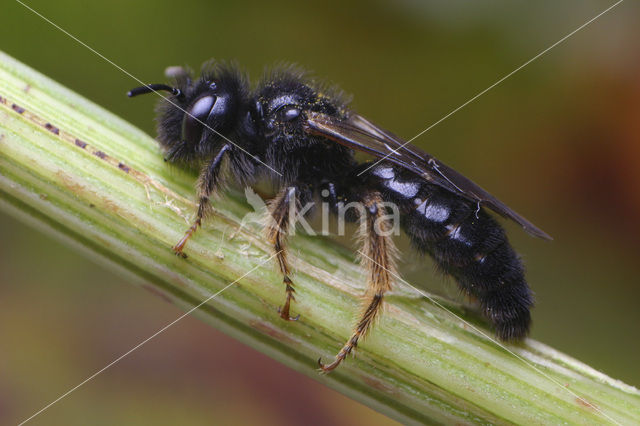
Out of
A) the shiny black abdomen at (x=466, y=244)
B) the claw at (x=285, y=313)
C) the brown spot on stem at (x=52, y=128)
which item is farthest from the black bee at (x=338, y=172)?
the brown spot on stem at (x=52, y=128)

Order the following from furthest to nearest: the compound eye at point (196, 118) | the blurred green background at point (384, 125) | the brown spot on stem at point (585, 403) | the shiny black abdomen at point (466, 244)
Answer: the blurred green background at point (384, 125) < the compound eye at point (196, 118) < the shiny black abdomen at point (466, 244) < the brown spot on stem at point (585, 403)

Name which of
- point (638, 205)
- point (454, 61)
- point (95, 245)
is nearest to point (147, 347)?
point (95, 245)

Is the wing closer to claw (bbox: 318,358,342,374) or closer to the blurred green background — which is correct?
the blurred green background

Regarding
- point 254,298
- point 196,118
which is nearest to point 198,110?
point 196,118

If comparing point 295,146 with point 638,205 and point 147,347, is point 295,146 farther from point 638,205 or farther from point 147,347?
point 638,205

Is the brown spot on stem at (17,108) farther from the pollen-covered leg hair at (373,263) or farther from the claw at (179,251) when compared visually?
the pollen-covered leg hair at (373,263)

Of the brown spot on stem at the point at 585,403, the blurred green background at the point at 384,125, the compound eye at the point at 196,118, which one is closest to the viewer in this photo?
the brown spot on stem at the point at 585,403

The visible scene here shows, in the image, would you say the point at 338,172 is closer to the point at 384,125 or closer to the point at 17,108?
the point at 384,125
